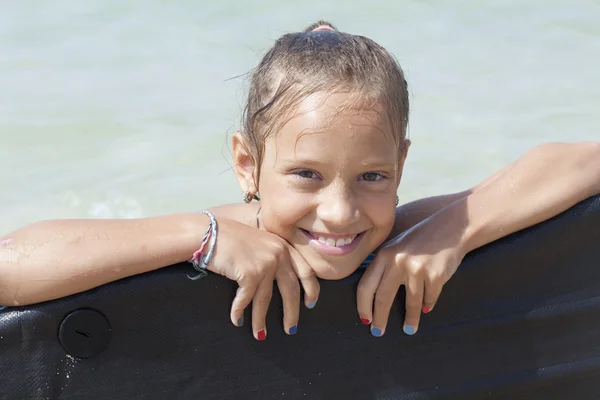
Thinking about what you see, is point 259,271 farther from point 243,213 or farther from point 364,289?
point 243,213

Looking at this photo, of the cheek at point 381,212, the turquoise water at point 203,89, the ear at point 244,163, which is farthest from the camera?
the turquoise water at point 203,89

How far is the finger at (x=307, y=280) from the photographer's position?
79.5 inches

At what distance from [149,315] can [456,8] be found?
5.50 meters

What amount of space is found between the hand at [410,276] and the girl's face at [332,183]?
0.06 meters

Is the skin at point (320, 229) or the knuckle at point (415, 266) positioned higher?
the skin at point (320, 229)

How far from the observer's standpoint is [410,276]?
81.4 inches

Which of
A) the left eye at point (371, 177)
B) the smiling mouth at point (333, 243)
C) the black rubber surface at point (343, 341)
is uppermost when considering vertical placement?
the left eye at point (371, 177)

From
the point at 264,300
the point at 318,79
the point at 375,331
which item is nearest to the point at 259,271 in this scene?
the point at 264,300

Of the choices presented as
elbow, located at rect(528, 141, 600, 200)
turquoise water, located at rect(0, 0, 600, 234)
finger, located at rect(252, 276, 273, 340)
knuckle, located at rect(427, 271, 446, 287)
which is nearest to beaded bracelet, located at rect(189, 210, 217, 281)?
finger, located at rect(252, 276, 273, 340)

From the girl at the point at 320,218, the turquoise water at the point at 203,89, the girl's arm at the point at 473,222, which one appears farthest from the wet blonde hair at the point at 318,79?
the turquoise water at the point at 203,89

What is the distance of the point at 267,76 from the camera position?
2254 millimetres

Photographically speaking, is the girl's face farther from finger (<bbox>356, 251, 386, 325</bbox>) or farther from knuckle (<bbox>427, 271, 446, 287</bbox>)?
knuckle (<bbox>427, 271, 446, 287</bbox>)

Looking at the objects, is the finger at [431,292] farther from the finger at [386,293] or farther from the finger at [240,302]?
the finger at [240,302]

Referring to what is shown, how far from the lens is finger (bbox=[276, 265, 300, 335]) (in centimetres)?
200
